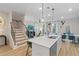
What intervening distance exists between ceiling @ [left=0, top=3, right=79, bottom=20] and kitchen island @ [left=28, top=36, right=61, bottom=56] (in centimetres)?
41

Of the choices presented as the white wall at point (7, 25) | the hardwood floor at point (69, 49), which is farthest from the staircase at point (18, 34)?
the hardwood floor at point (69, 49)

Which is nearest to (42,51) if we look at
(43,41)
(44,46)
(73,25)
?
(44,46)

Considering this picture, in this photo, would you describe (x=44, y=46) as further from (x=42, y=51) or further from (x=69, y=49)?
(x=69, y=49)

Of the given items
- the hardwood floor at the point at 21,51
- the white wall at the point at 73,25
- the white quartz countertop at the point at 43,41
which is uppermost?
the white wall at the point at 73,25

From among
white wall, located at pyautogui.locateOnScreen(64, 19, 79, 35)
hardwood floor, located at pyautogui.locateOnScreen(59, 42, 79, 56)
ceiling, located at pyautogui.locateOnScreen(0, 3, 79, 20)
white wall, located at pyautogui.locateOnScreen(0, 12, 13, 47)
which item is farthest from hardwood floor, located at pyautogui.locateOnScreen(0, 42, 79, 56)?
ceiling, located at pyautogui.locateOnScreen(0, 3, 79, 20)

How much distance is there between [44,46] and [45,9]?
676 mm

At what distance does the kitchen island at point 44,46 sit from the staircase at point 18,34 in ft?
0.44

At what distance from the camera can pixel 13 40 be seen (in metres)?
1.91

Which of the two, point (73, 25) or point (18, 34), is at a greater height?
point (73, 25)

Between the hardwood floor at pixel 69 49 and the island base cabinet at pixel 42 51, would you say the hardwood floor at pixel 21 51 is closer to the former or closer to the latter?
the hardwood floor at pixel 69 49

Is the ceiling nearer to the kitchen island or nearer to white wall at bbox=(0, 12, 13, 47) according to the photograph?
white wall at bbox=(0, 12, 13, 47)

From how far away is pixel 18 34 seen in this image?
6.39 feet

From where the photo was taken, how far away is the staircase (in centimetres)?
189

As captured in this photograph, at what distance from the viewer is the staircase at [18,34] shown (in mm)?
1893
